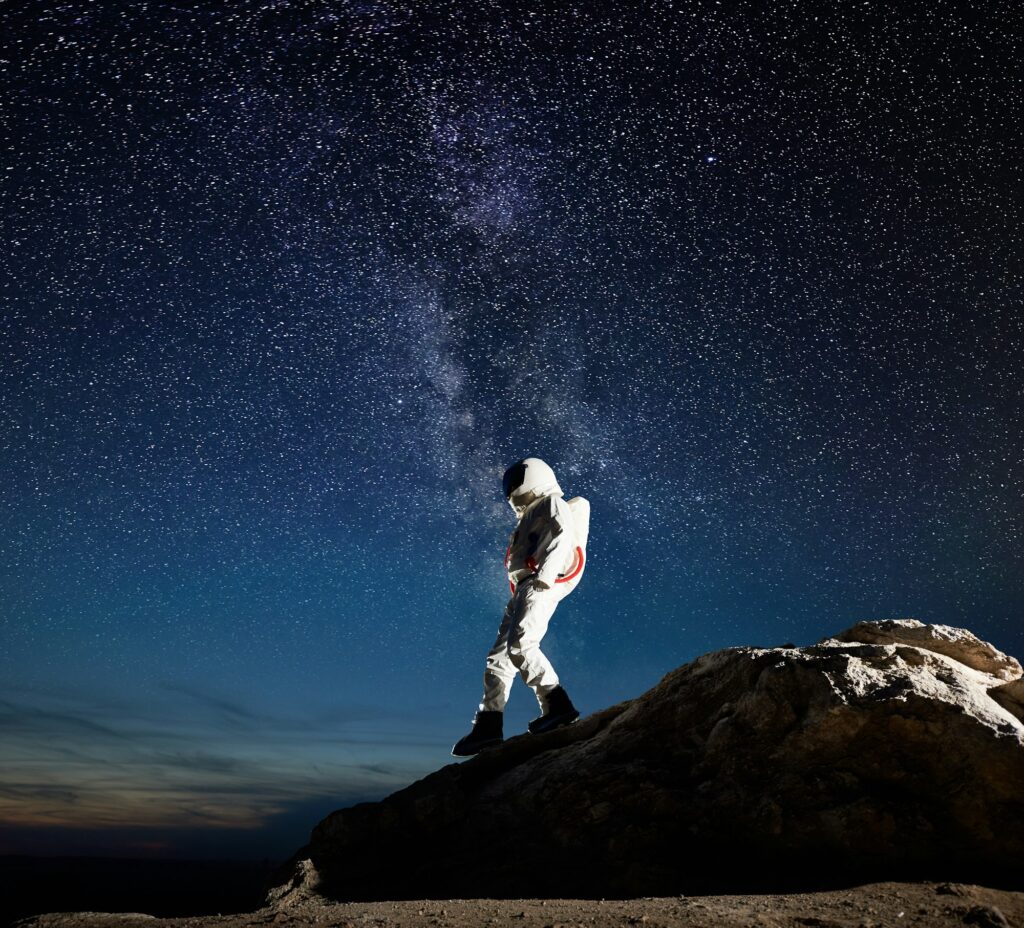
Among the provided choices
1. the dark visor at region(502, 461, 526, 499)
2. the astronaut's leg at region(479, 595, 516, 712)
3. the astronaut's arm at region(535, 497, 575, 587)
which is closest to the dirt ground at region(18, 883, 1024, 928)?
the astronaut's leg at region(479, 595, 516, 712)

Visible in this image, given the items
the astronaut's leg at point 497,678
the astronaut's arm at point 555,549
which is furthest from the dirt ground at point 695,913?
the astronaut's arm at point 555,549

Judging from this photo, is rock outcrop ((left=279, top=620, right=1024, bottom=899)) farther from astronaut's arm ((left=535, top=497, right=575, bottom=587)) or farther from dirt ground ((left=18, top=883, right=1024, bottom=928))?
astronaut's arm ((left=535, top=497, right=575, bottom=587))

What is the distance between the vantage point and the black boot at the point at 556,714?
7.16m

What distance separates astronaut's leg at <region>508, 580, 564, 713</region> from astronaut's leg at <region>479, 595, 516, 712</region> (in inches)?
5.1

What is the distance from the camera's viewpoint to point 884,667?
496 cm

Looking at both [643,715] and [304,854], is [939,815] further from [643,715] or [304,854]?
[304,854]

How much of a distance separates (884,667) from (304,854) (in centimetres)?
536

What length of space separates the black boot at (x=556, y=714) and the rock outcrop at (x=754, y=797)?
92cm

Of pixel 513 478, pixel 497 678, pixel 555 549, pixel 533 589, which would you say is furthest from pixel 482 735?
pixel 513 478

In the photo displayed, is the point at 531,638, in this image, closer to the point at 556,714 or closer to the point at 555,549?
the point at 556,714

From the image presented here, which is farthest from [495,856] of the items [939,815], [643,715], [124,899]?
[124,899]

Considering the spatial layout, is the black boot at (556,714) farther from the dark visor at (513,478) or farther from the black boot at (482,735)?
the dark visor at (513,478)

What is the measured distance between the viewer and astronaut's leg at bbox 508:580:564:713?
23.4 feet

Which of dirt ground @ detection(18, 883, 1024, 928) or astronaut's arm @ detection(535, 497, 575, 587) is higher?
astronaut's arm @ detection(535, 497, 575, 587)
